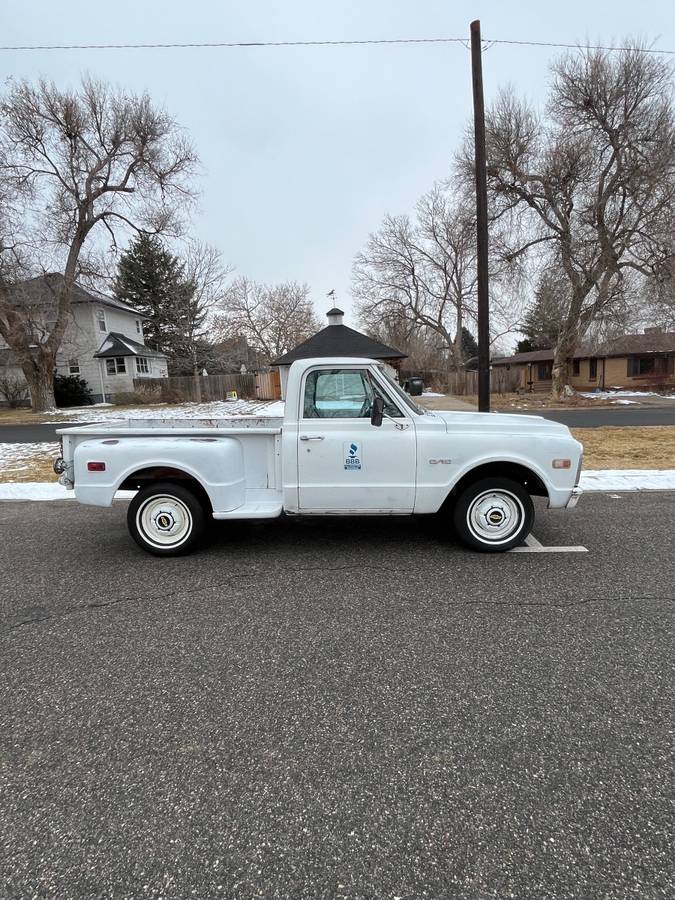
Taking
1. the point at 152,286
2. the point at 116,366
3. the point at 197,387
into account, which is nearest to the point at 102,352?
the point at 116,366

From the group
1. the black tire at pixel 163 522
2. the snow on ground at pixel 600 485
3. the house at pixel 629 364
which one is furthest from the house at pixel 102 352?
the black tire at pixel 163 522

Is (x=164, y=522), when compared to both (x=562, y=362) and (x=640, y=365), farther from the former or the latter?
(x=640, y=365)

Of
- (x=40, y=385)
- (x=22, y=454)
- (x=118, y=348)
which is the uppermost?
(x=118, y=348)

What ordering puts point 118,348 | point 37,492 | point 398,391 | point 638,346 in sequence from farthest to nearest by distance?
1. point 638,346
2. point 118,348
3. point 37,492
4. point 398,391

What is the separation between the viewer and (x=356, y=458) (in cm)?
463

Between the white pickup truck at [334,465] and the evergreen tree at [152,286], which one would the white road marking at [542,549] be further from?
the evergreen tree at [152,286]

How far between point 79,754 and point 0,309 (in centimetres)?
2733

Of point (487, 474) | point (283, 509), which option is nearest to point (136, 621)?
point (283, 509)

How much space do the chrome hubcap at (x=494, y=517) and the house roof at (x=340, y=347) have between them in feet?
71.0

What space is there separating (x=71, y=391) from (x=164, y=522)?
33.0 m

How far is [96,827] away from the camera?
196cm

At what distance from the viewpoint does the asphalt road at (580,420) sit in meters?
16.2

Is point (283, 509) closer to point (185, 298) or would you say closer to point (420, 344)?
point (185, 298)

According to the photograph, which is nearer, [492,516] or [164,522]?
[492,516]
